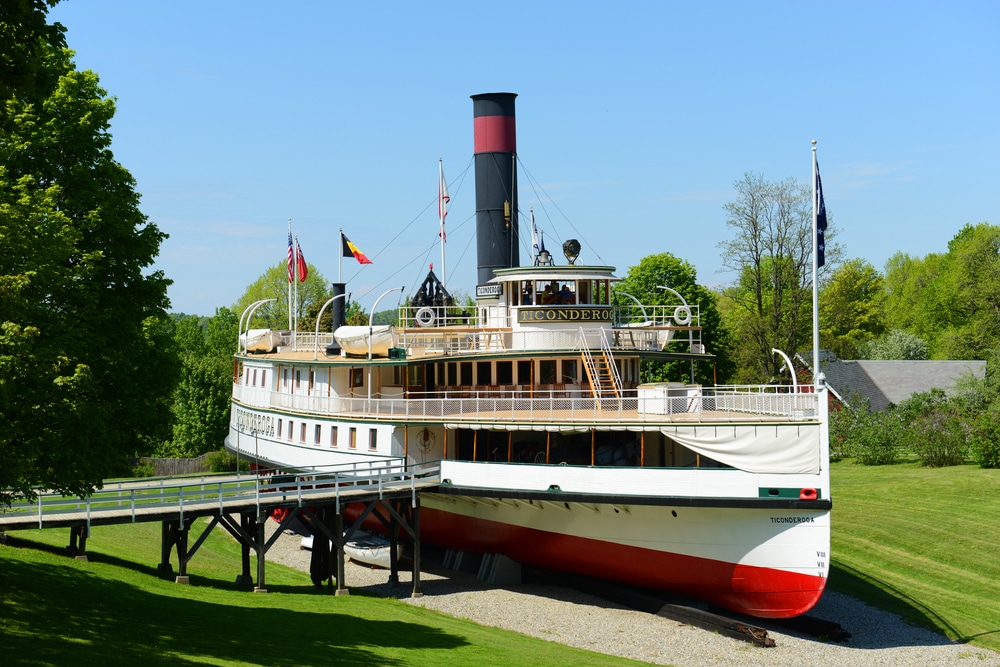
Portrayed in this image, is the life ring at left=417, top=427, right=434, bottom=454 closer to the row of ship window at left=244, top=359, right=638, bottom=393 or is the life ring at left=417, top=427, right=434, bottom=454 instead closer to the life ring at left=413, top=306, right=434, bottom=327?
the row of ship window at left=244, top=359, right=638, bottom=393

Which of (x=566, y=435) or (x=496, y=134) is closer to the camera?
(x=566, y=435)

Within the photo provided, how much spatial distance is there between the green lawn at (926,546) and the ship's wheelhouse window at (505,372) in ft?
38.0

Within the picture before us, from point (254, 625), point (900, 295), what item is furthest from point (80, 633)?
point (900, 295)

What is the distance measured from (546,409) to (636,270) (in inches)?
1666

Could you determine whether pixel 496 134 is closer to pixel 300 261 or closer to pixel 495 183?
pixel 495 183

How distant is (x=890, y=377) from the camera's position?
6681cm

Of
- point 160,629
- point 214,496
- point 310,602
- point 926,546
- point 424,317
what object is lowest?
point 926,546

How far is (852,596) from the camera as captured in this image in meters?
30.3

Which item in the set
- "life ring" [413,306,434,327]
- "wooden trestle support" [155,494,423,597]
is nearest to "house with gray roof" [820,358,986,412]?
"life ring" [413,306,434,327]

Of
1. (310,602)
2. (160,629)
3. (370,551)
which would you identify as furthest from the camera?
(370,551)

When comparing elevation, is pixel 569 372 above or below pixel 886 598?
above

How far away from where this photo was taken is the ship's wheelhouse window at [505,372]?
105ft

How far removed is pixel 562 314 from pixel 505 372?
2.50 m

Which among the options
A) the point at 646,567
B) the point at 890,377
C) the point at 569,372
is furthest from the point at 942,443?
the point at 646,567
